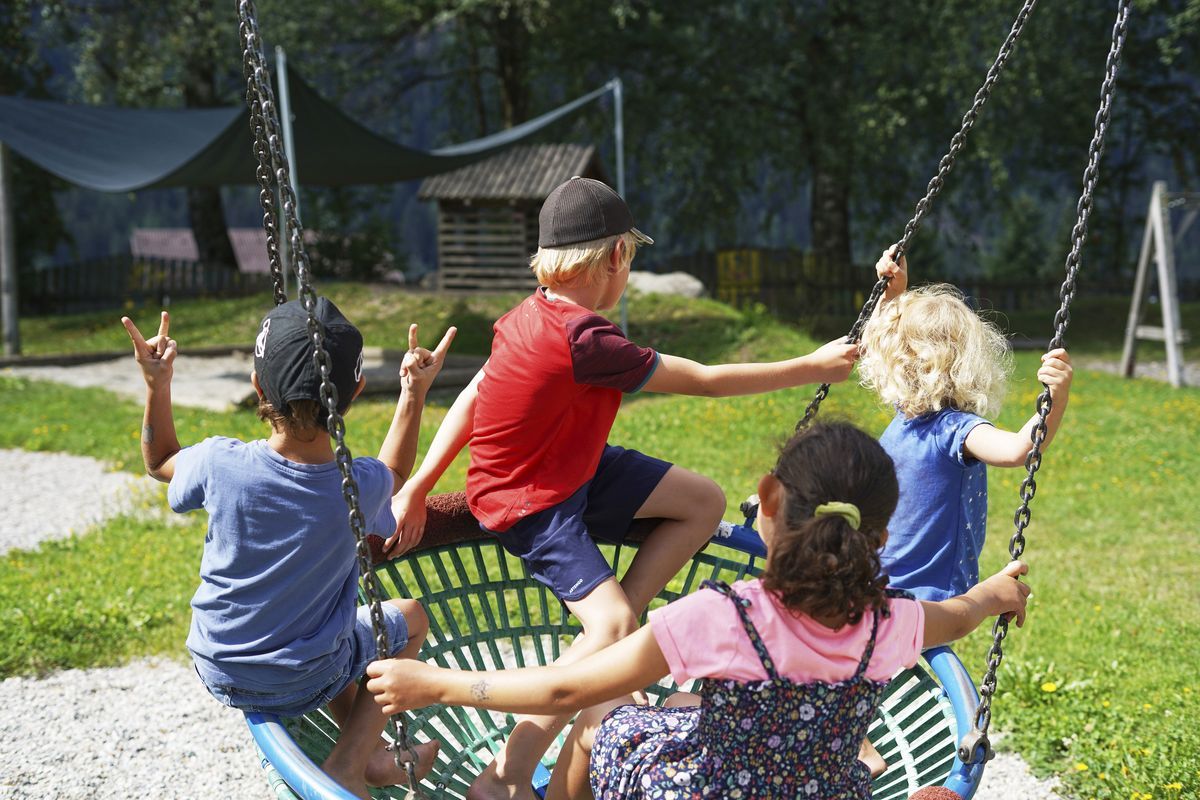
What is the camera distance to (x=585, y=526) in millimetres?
2512

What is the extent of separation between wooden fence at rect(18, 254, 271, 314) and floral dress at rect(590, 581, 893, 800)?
18134 millimetres

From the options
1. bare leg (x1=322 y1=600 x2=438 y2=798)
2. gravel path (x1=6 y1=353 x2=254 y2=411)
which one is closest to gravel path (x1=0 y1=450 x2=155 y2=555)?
gravel path (x1=6 y1=353 x2=254 y2=411)

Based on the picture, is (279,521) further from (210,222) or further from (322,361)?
Result: (210,222)

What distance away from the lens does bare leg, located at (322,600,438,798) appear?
2209mm

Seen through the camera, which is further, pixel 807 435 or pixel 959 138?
pixel 959 138

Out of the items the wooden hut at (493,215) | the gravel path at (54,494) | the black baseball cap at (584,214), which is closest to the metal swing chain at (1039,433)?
the black baseball cap at (584,214)

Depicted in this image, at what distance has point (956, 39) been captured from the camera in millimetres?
14125

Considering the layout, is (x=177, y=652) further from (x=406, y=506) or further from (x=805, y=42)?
(x=805, y=42)

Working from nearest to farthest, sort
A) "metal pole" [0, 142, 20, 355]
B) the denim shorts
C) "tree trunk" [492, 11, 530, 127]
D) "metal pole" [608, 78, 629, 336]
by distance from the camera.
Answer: the denim shorts
"metal pole" [608, 78, 629, 336]
"metal pole" [0, 142, 20, 355]
"tree trunk" [492, 11, 530, 127]

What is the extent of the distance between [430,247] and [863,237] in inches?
1999

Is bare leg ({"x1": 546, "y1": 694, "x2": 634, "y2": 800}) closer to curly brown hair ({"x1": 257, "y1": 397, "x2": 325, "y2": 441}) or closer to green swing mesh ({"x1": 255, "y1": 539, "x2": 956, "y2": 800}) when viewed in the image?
green swing mesh ({"x1": 255, "y1": 539, "x2": 956, "y2": 800})

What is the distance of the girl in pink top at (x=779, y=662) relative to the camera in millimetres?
1646

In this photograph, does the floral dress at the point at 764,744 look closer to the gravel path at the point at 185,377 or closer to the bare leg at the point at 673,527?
the bare leg at the point at 673,527

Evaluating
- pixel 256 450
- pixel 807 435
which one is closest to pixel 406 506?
pixel 256 450
